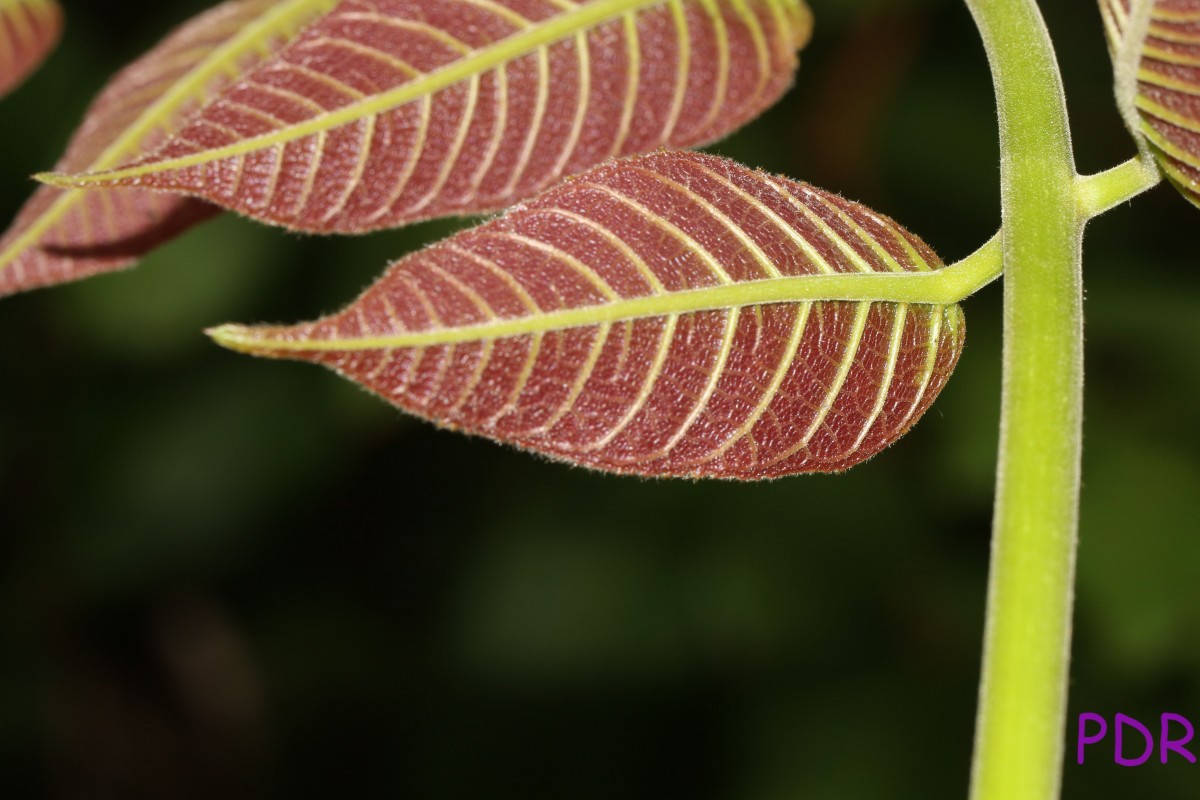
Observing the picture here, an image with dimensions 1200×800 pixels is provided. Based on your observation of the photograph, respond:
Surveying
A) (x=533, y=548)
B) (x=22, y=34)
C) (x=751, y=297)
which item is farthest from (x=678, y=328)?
(x=533, y=548)

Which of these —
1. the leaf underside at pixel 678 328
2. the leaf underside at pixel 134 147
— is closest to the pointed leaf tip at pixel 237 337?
the leaf underside at pixel 678 328

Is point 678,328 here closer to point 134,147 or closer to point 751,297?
point 751,297

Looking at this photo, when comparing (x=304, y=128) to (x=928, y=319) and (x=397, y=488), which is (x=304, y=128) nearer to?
(x=928, y=319)

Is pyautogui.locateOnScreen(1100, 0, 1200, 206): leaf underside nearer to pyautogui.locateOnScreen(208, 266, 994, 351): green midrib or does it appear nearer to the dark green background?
pyautogui.locateOnScreen(208, 266, 994, 351): green midrib

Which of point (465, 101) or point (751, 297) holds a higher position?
point (465, 101)

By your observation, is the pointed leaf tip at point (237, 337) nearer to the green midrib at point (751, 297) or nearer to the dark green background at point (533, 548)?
the green midrib at point (751, 297)

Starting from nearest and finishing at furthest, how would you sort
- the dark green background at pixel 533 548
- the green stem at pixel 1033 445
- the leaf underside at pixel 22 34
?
1. the green stem at pixel 1033 445
2. the leaf underside at pixel 22 34
3. the dark green background at pixel 533 548
